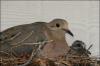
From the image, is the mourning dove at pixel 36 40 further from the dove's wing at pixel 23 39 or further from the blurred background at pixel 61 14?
the blurred background at pixel 61 14

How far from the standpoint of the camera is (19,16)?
2.52 meters

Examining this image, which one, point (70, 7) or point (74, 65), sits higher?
point (70, 7)

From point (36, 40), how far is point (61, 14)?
0.51 m

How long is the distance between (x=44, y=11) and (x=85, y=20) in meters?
0.23

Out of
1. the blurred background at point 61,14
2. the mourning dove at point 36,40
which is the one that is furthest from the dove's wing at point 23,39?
the blurred background at point 61,14

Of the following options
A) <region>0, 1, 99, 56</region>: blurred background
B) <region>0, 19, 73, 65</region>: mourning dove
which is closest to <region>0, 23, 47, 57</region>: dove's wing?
<region>0, 19, 73, 65</region>: mourning dove

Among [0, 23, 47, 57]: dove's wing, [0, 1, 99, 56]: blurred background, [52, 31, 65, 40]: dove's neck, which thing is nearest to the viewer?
[0, 23, 47, 57]: dove's wing

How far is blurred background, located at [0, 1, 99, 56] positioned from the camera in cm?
251

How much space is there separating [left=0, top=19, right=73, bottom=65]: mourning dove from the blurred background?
324 millimetres

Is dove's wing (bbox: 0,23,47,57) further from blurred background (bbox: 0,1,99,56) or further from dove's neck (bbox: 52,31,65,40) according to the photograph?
blurred background (bbox: 0,1,99,56)

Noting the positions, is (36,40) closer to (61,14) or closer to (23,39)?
(23,39)

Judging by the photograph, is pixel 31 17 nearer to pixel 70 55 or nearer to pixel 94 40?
pixel 94 40

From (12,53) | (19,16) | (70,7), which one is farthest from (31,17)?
(12,53)

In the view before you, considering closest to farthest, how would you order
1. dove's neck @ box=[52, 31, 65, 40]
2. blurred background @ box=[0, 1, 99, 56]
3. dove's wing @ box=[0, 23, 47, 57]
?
dove's wing @ box=[0, 23, 47, 57]
dove's neck @ box=[52, 31, 65, 40]
blurred background @ box=[0, 1, 99, 56]
